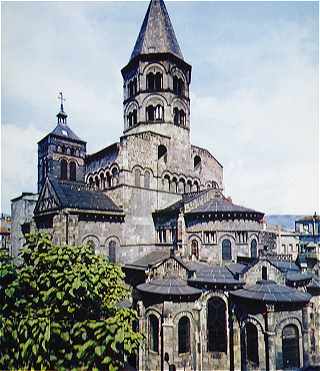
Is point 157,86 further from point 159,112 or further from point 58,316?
point 58,316

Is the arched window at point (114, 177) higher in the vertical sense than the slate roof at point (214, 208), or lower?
higher

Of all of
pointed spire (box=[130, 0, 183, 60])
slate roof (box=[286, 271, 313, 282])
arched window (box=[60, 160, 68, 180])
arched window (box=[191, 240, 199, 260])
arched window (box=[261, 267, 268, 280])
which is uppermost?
pointed spire (box=[130, 0, 183, 60])

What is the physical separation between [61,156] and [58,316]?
32.1 m

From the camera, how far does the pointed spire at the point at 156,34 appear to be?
3681 centimetres

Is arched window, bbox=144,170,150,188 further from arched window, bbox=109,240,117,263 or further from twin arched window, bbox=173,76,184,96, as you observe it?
twin arched window, bbox=173,76,184,96

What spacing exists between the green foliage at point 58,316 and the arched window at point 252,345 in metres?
10.2

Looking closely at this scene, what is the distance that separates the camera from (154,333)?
67.3 ft

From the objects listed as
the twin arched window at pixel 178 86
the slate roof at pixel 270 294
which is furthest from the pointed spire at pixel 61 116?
the slate roof at pixel 270 294

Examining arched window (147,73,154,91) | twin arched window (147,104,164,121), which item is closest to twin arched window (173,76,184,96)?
arched window (147,73,154,91)

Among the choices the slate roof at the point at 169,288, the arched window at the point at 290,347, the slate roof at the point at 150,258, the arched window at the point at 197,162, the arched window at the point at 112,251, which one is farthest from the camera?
→ the arched window at the point at 197,162

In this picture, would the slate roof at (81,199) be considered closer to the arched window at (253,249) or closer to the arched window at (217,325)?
the arched window at (253,249)

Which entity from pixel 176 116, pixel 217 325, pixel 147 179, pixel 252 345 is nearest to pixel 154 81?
pixel 176 116

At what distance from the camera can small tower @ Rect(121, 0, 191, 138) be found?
3562 centimetres

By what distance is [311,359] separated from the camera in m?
20.3
